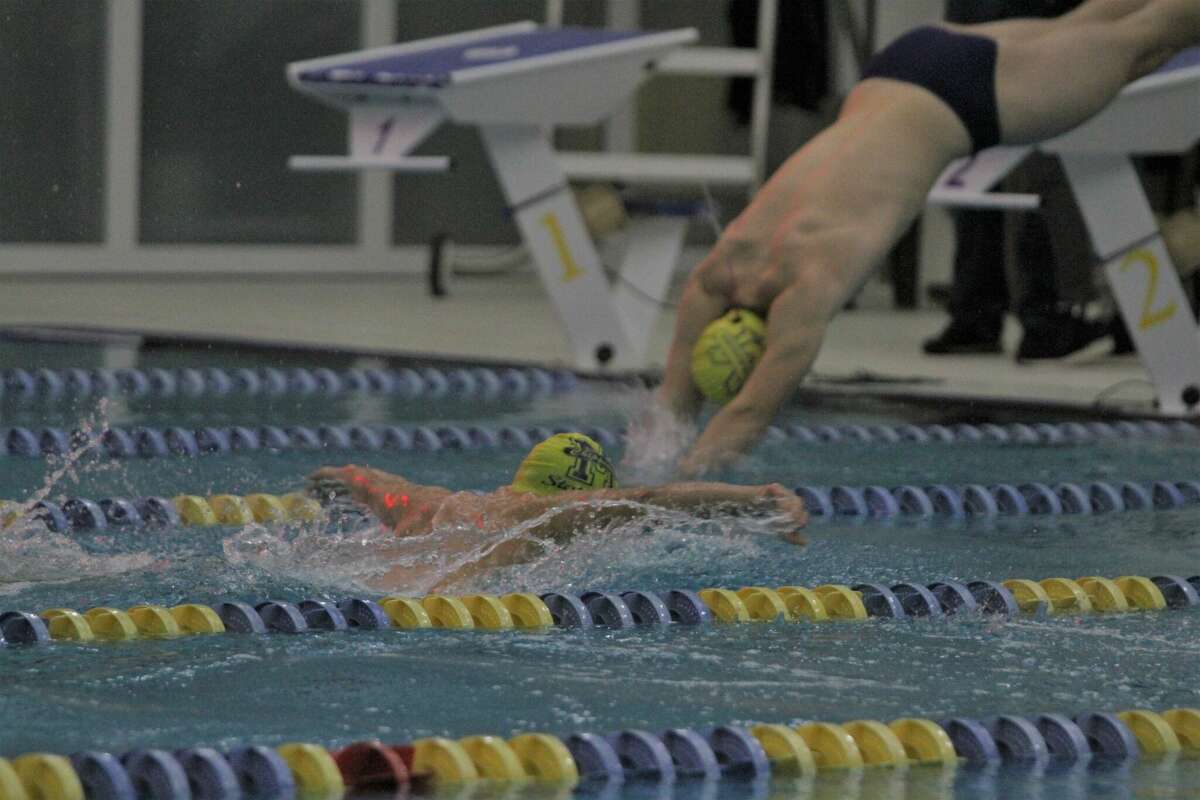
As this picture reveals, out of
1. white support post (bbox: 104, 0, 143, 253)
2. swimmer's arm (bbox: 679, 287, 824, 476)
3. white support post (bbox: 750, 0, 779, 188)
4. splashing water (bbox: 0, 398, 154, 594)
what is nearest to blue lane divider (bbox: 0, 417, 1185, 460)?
swimmer's arm (bbox: 679, 287, 824, 476)

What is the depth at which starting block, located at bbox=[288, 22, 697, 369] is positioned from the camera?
6.16 meters

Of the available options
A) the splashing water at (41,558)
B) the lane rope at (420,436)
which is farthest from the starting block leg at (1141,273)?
the splashing water at (41,558)

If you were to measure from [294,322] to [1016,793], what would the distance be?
606cm

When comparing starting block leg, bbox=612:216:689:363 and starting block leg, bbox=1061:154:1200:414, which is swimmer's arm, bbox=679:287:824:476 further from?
starting block leg, bbox=612:216:689:363

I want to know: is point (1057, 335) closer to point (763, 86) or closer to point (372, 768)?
point (763, 86)

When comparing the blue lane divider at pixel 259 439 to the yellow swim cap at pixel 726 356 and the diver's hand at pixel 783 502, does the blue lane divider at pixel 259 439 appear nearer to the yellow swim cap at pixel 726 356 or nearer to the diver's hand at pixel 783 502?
the yellow swim cap at pixel 726 356

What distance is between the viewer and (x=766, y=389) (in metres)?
4.18

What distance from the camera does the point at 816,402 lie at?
612cm

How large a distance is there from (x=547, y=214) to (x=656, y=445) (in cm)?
202

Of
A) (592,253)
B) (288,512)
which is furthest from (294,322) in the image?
(288,512)

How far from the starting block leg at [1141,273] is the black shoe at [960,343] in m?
1.56

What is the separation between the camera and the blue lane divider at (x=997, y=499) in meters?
4.32

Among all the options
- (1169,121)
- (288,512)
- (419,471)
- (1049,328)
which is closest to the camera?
(288,512)

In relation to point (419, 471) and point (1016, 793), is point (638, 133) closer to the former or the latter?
point (419, 471)
